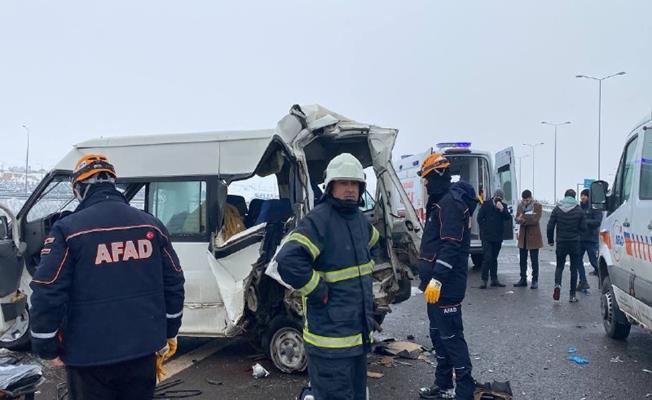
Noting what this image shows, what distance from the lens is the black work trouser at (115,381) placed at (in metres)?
2.97

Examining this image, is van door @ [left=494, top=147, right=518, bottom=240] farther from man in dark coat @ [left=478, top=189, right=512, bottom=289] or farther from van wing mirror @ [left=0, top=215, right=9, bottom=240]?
van wing mirror @ [left=0, top=215, right=9, bottom=240]

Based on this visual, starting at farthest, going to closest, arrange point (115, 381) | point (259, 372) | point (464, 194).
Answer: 1. point (259, 372)
2. point (464, 194)
3. point (115, 381)

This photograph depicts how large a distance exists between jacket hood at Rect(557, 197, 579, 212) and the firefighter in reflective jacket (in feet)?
21.9

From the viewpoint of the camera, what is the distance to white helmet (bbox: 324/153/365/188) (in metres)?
3.55

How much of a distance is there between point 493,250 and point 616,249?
4542 millimetres

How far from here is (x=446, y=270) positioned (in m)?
4.59

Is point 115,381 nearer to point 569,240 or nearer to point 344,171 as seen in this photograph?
point 344,171

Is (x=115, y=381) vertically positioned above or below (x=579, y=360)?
above

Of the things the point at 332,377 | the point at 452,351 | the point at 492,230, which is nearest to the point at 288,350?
the point at 452,351

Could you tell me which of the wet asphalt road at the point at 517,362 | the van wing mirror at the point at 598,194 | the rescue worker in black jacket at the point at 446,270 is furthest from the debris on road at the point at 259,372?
the van wing mirror at the point at 598,194

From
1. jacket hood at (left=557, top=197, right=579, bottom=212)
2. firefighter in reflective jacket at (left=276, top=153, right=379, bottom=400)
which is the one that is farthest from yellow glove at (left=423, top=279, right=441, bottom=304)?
jacket hood at (left=557, top=197, right=579, bottom=212)

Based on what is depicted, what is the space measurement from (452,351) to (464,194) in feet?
4.27

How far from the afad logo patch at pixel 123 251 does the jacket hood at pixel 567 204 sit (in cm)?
786

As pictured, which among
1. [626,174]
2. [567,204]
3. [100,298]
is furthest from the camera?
[567,204]
